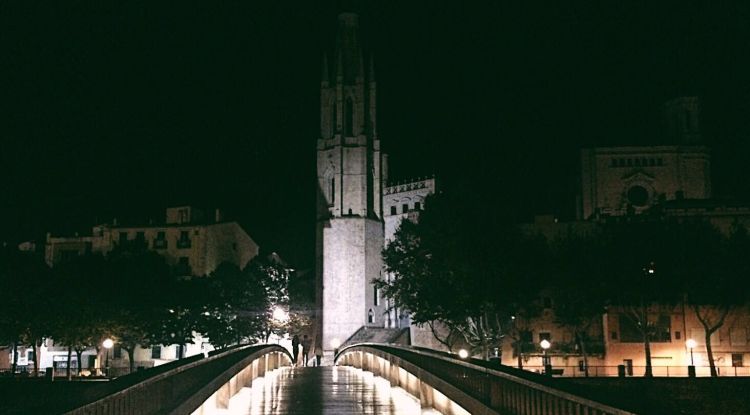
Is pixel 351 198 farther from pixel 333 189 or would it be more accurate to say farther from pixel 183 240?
pixel 183 240

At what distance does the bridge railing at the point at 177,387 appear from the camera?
8461 mm

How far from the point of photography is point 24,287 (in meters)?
61.9

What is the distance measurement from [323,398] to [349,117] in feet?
258

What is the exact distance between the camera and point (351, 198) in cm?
9212

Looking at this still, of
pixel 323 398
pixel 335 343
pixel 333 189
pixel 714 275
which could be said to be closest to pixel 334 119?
pixel 333 189

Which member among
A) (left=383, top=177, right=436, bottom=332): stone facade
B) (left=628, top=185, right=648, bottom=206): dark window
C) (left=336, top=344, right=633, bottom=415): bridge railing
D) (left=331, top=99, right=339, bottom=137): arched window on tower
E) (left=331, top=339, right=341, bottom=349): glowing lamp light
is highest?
(left=331, top=99, right=339, bottom=137): arched window on tower

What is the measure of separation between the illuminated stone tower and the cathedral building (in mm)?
92

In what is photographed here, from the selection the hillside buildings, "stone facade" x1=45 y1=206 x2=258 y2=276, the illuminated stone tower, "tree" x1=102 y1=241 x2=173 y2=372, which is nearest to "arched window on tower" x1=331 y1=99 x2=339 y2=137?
the illuminated stone tower

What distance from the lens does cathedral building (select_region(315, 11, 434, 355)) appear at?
3482 inches

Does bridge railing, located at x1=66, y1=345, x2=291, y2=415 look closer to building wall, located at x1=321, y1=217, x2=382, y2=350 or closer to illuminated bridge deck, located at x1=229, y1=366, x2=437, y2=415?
illuminated bridge deck, located at x1=229, y1=366, x2=437, y2=415

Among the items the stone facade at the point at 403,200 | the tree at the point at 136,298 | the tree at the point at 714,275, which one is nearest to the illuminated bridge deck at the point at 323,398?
the tree at the point at 714,275

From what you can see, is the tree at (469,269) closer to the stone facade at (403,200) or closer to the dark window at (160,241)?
the dark window at (160,241)

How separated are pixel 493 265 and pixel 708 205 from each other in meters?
21.8

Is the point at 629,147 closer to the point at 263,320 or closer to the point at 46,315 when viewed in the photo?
the point at 263,320
